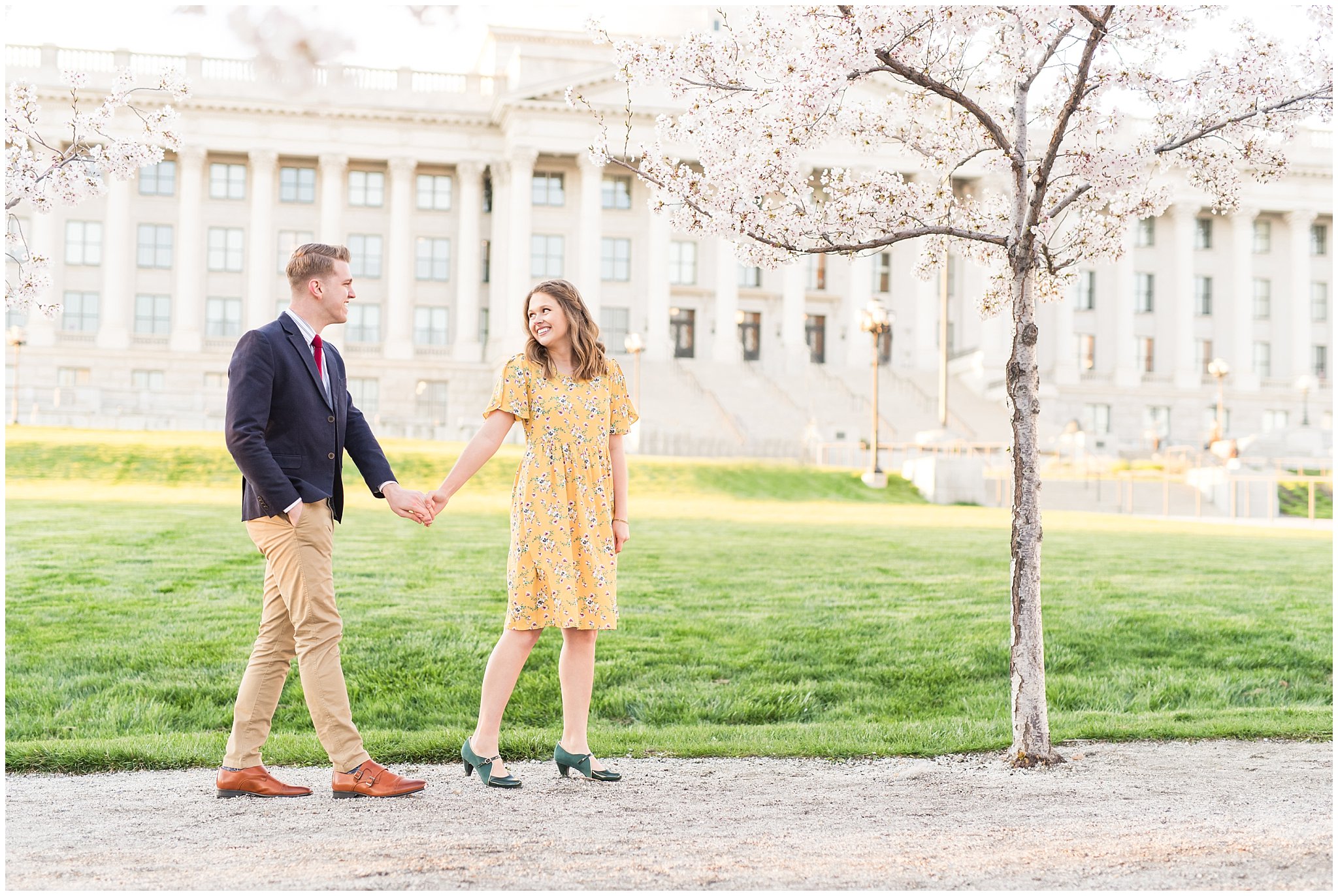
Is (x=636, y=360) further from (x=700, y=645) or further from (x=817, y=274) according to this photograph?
(x=700, y=645)

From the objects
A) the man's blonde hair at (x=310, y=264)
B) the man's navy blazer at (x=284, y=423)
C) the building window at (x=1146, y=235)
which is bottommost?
the man's navy blazer at (x=284, y=423)

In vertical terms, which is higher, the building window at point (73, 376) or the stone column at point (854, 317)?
the stone column at point (854, 317)

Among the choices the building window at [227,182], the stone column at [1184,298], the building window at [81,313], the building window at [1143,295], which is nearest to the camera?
the building window at [81,313]

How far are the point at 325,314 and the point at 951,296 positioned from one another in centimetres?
6027

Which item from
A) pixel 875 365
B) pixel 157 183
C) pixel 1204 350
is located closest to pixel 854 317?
pixel 1204 350

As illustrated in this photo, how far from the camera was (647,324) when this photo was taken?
57688mm

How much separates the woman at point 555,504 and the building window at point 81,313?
187ft

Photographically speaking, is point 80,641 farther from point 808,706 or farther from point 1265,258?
point 1265,258

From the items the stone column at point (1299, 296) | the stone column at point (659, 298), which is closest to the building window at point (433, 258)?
the stone column at point (659, 298)

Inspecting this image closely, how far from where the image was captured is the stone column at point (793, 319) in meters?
57.1

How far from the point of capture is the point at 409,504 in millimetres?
5848

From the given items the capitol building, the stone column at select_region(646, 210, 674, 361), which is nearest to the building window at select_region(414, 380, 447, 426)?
the capitol building

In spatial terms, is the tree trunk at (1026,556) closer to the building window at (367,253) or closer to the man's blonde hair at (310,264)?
the man's blonde hair at (310,264)

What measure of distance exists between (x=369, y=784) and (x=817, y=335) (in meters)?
58.0
